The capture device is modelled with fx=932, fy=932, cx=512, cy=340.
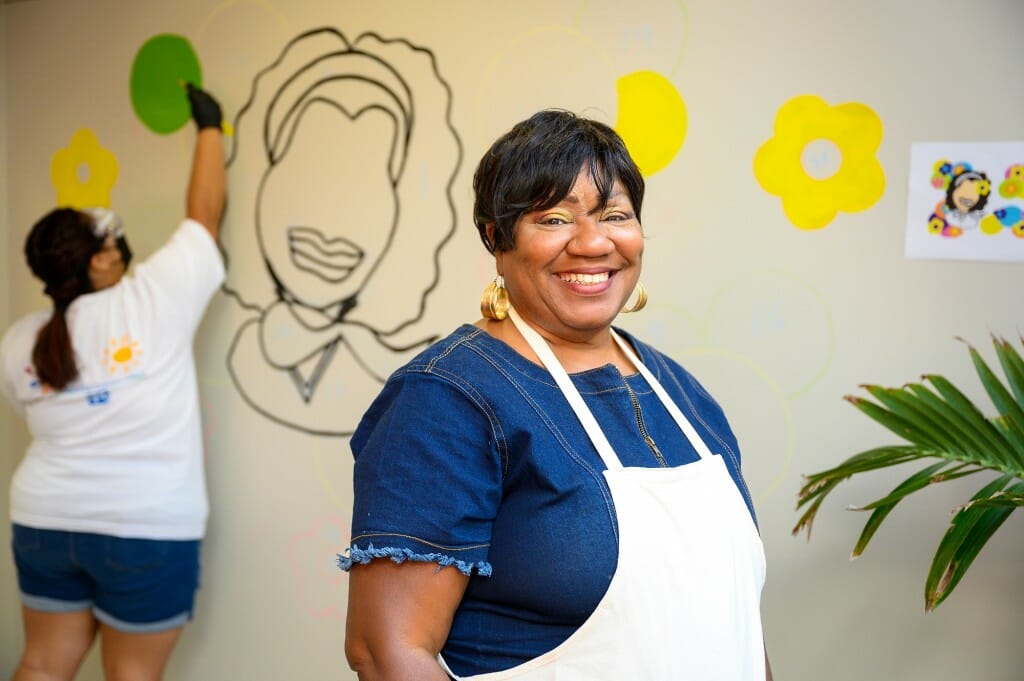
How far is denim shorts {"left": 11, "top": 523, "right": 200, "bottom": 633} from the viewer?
2.38 meters

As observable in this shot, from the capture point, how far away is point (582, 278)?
135 centimetres

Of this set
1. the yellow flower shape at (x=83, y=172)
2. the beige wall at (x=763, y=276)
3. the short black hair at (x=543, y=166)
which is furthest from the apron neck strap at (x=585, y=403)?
the yellow flower shape at (x=83, y=172)

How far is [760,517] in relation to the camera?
210 cm

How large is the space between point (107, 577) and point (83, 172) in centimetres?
129

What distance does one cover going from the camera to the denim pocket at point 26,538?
241cm

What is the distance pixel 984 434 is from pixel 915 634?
56 cm

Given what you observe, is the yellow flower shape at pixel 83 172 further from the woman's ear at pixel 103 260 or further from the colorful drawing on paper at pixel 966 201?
the colorful drawing on paper at pixel 966 201

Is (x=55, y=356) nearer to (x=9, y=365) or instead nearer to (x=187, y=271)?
(x=9, y=365)

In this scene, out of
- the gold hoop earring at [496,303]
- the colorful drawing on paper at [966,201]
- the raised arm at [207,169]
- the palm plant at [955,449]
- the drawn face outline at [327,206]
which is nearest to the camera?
the gold hoop earring at [496,303]

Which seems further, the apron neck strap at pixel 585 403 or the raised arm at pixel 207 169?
the raised arm at pixel 207 169

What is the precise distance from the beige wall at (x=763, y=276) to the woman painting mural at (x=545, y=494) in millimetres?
723

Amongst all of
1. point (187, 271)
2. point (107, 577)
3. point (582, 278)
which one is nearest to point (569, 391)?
point (582, 278)

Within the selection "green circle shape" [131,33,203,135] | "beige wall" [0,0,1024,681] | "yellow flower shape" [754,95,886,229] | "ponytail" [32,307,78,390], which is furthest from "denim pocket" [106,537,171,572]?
"yellow flower shape" [754,95,886,229]

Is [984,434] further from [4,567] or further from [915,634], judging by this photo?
[4,567]
